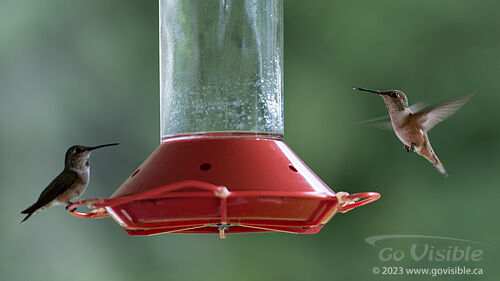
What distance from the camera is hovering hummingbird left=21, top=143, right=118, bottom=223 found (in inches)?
169

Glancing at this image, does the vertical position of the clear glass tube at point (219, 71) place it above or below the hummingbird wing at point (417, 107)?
above

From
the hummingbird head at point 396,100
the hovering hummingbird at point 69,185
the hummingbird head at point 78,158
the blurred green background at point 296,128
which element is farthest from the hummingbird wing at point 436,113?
the blurred green background at point 296,128

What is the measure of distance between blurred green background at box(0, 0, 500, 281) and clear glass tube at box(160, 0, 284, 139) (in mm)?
A: 3627

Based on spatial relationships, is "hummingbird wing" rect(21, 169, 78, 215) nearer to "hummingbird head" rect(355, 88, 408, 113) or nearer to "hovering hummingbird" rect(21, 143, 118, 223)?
"hovering hummingbird" rect(21, 143, 118, 223)

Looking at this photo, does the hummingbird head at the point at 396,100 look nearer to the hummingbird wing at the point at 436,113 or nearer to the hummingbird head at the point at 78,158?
the hummingbird wing at the point at 436,113

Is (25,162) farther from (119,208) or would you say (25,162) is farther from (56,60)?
(119,208)

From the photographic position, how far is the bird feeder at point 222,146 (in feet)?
9.73

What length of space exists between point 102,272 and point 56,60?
204 centimetres

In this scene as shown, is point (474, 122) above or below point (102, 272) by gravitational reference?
above

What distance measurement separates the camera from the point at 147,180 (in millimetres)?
3121

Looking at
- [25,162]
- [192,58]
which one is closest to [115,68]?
[25,162]

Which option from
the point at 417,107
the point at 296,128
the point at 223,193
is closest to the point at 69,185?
the point at 223,193

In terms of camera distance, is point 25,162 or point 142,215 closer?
point 142,215

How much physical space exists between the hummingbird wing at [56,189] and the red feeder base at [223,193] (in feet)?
3.42
